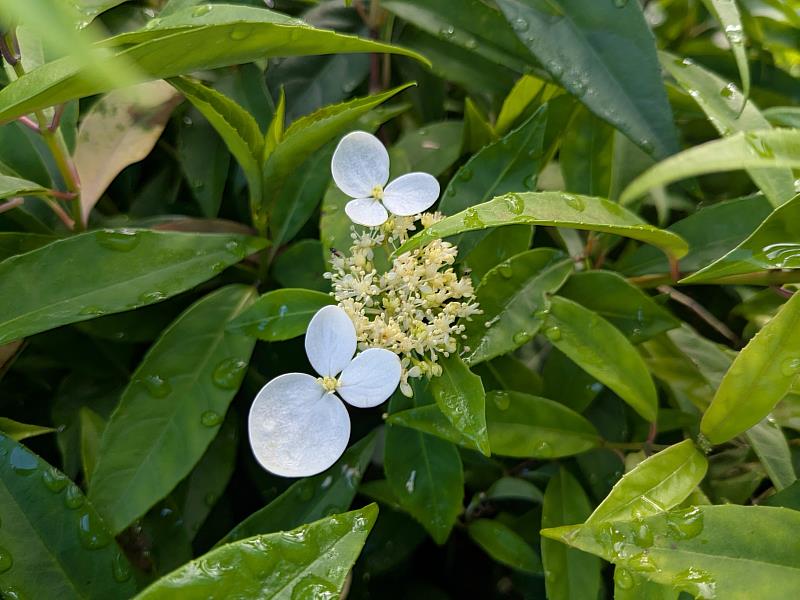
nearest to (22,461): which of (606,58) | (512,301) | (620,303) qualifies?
(512,301)

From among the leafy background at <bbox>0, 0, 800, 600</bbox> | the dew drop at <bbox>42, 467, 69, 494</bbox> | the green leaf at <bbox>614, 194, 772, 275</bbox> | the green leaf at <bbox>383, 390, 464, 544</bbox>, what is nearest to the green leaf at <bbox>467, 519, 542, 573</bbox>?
the leafy background at <bbox>0, 0, 800, 600</bbox>

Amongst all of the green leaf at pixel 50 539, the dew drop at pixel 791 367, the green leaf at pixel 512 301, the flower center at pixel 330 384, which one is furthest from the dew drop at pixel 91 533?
the dew drop at pixel 791 367

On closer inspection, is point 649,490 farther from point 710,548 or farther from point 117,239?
point 117,239

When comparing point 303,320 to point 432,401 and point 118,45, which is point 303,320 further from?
point 118,45

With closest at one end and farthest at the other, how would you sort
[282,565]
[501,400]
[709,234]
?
[282,565] → [501,400] → [709,234]

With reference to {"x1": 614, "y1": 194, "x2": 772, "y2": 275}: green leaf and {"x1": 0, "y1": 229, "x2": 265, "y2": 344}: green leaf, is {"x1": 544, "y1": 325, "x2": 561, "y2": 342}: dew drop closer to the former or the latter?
{"x1": 614, "y1": 194, "x2": 772, "y2": 275}: green leaf

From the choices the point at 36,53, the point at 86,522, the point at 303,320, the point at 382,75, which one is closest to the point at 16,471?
the point at 86,522

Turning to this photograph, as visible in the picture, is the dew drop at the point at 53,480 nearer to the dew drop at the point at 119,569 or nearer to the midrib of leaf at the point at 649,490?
the dew drop at the point at 119,569
